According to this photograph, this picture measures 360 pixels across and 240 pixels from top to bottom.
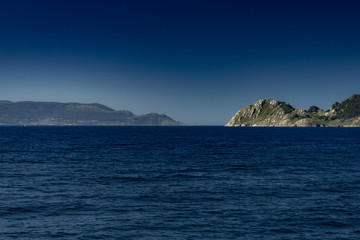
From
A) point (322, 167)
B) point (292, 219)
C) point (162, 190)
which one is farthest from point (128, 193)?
point (322, 167)

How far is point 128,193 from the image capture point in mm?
31938

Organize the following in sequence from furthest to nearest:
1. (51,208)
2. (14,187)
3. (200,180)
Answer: (200,180) < (14,187) < (51,208)

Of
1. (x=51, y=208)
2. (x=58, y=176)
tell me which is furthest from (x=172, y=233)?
(x=58, y=176)

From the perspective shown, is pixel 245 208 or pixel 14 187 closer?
pixel 245 208

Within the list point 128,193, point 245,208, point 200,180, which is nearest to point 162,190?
point 128,193

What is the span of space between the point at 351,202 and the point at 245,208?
10190 millimetres

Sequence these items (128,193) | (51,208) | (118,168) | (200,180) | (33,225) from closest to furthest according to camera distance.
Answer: (33,225), (51,208), (128,193), (200,180), (118,168)

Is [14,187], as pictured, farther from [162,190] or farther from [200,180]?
[200,180]

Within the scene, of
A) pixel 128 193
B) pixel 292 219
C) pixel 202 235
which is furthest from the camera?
pixel 128 193

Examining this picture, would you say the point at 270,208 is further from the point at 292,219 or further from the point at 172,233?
the point at 172,233

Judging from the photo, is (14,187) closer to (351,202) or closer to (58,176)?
(58,176)

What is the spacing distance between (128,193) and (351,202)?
20.9 metres

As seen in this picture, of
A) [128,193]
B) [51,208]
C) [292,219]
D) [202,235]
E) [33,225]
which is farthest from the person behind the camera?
[128,193]

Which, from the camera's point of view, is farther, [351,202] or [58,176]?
[58,176]
